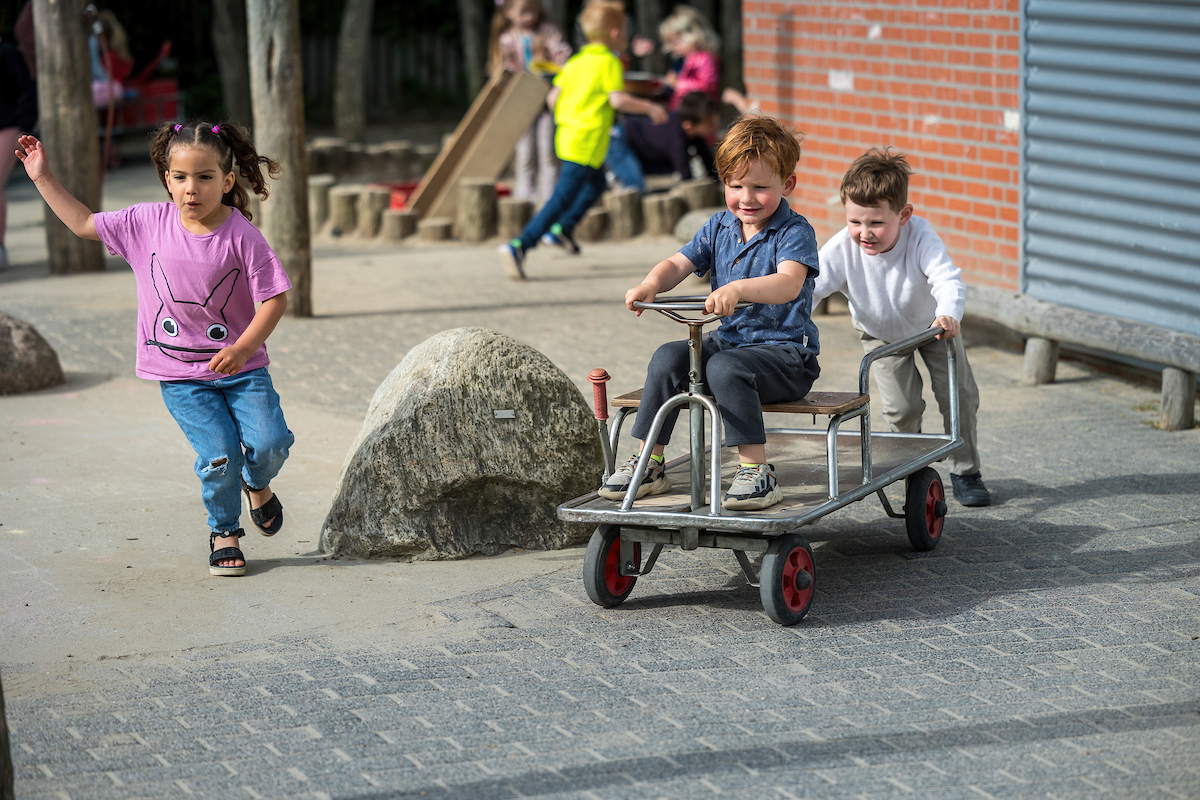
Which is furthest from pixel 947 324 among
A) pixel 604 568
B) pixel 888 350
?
pixel 604 568

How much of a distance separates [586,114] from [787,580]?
20.9 ft

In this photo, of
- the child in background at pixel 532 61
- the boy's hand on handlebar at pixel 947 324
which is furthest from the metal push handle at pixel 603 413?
the child in background at pixel 532 61

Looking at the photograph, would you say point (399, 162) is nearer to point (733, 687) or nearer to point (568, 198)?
point (568, 198)

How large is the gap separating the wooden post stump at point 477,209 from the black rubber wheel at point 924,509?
25.2 ft

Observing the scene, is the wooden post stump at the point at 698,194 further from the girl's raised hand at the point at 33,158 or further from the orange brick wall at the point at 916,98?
the girl's raised hand at the point at 33,158

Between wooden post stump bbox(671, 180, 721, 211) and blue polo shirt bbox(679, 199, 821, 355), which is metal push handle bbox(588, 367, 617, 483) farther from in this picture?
wooden post stump bbox(671, 180, 721, 211)

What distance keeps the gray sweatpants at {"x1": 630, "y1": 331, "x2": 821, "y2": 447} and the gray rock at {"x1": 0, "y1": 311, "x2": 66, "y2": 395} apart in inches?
164

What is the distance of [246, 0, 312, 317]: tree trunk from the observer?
344 inches

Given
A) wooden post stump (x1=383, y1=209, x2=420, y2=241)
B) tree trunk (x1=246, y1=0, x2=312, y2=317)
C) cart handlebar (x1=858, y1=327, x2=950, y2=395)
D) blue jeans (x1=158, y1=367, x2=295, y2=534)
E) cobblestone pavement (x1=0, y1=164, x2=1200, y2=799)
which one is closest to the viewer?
cobblestone pavement (x1=0, y1=164, x2=1200, y2=799)

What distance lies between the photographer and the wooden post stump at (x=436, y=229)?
12.2 m

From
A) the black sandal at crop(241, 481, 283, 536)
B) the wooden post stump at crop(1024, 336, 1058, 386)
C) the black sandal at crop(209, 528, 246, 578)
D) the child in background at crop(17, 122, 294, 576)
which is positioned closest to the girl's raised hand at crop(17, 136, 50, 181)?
the child in background at crop(17, 122, 294, 576)

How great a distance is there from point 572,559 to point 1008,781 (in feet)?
6.76

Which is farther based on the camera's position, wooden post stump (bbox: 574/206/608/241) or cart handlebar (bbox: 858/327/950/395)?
wooden post stump (bbox: 574/206/608/241)

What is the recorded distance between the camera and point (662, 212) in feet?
40.1
